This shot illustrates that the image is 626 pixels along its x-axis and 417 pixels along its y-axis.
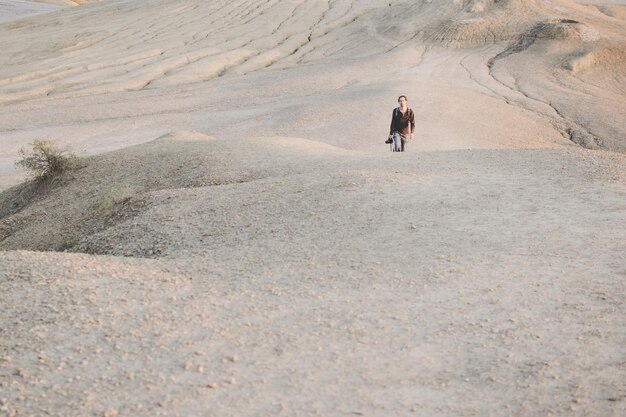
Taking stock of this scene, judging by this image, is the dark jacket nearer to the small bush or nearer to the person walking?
the person walking

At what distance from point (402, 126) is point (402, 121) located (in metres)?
0.12

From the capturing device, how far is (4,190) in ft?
46.5

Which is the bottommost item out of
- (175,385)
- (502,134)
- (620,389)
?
(502,134)

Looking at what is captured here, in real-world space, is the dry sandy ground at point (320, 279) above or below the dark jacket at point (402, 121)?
below

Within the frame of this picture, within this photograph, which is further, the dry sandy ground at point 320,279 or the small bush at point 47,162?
A: the small bush at point 47,162

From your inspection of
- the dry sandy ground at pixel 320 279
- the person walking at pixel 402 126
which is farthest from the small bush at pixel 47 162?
the person walking at pixel 402 126

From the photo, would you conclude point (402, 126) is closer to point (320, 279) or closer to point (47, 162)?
point (47, 162)

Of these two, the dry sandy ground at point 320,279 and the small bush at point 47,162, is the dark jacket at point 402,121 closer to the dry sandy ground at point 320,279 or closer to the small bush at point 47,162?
the dry sandy ground at point 320,279

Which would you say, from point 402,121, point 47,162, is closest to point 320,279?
point 402,121

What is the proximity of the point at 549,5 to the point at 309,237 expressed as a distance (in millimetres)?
31749

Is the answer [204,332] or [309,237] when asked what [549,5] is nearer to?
[309,237]

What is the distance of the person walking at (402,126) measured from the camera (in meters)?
12.7

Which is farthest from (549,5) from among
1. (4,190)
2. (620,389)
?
(620,389)

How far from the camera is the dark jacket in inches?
501
